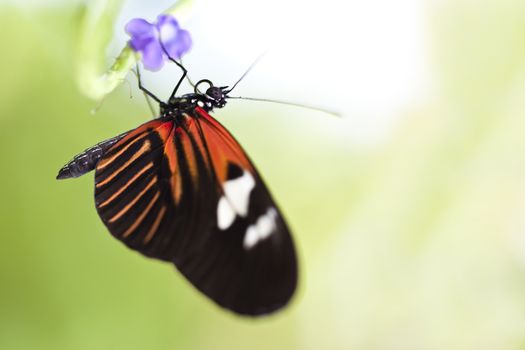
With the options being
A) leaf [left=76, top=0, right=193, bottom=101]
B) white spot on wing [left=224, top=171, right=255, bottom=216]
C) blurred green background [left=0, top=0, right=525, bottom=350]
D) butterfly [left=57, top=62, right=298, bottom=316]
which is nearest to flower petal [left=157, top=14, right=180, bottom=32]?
leaf [left=76, top=0, right=193, bottom=101]

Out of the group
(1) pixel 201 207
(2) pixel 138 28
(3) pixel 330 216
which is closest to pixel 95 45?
(2) pixel 138 28

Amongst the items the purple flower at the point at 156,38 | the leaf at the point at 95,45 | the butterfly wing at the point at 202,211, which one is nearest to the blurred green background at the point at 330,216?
the butterfly wing at the point at 202,211

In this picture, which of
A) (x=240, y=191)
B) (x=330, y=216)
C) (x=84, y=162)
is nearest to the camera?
(x=84, y=162)

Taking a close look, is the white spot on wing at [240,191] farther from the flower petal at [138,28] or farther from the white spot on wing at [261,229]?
the flower petal at [138,28]

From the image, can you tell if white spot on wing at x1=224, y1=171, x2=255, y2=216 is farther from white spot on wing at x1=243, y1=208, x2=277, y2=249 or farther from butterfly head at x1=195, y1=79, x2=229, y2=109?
butterfly head at x1=195, y1=79, x2=229, y2=109

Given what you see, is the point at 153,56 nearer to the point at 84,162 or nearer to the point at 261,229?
the point at 84,162

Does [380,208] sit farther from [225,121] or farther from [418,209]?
[225,121]
